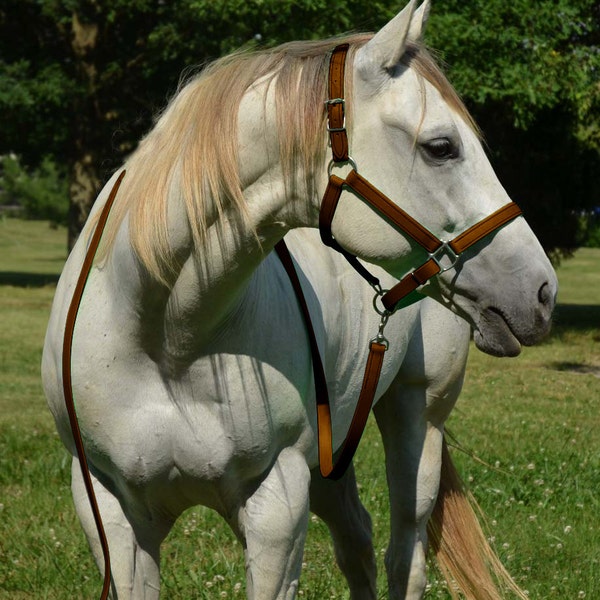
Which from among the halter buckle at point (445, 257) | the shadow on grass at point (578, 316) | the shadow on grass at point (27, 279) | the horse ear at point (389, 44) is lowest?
the shadow on grass at point (27, 279)

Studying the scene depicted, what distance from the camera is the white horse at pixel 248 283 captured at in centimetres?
234

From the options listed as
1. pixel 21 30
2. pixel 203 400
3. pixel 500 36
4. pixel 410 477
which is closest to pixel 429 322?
pixel 410 477

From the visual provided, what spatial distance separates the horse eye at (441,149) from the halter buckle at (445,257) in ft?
0.66

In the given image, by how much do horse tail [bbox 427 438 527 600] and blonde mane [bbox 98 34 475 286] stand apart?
81.6 inches

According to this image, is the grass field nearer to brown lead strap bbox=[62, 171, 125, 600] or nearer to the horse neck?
brown lead strap bbox=[62, 171, 125, 600]

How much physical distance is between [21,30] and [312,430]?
22211mm

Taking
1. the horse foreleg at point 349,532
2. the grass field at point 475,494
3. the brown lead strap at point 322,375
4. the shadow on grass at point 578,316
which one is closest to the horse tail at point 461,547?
the grass field at point 475,494

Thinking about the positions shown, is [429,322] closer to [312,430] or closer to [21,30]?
[312,430]

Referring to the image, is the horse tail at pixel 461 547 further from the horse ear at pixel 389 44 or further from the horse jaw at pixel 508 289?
A: the horse ear at pixel 389 44

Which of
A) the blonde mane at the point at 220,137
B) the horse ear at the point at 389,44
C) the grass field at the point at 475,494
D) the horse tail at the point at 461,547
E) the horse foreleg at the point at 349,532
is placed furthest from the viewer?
the grass field at the point at 475,494

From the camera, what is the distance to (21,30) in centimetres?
2302

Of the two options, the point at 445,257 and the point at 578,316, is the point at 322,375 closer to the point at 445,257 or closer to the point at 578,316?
the point at 445,257

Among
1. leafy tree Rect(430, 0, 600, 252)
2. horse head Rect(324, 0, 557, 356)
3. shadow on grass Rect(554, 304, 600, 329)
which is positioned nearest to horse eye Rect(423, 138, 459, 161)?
horse head Rect(324, 0, 557, 356)

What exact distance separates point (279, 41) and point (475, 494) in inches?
401
